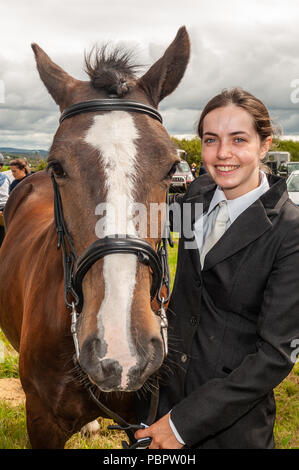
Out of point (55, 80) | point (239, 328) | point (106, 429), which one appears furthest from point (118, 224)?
point (106, 429)

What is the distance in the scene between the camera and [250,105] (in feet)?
7.02

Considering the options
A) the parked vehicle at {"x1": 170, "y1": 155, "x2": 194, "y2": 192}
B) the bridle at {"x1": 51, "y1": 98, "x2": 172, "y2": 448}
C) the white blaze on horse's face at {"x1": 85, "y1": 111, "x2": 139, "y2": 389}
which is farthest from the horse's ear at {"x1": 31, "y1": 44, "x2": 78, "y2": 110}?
the parked vehicle at {"x1": 170, "y1": 155, "x2": 194, "y2": 192}

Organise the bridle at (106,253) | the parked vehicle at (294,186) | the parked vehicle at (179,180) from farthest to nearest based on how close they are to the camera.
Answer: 1. the parked vehicle at (294,186)
2. the parked vehicle at (179,180)
3. the bridle at (106,253)

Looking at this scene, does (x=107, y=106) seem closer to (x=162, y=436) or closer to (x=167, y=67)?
(x=167, y=67)

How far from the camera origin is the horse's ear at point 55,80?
8.63 ft

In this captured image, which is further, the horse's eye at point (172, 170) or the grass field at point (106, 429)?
the grass field at point (106, 429)

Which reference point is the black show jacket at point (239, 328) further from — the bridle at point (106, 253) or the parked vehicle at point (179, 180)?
the parked vehicle at point (179, 180)

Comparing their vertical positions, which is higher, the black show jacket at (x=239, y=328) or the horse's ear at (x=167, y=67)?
the horse's ear at (x=167, y=67)

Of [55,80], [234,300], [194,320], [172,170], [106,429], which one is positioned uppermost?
[55,80]

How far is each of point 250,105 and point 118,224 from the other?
0.91 metres

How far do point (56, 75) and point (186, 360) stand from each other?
6.10 ft

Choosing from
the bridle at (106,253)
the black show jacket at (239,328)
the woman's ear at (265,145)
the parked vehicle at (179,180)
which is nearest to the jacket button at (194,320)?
the black show jacket at (239,328)

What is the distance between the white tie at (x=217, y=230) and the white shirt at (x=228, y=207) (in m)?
0.02

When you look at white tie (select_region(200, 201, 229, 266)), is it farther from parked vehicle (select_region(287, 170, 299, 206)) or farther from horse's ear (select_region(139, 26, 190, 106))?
parked vehicle (select_region(287, 170, 299, 206))
